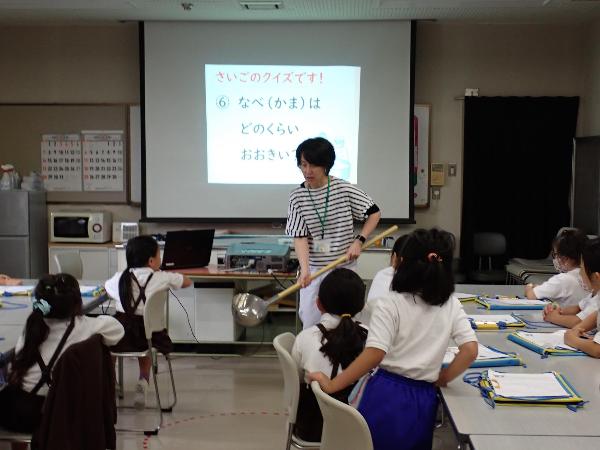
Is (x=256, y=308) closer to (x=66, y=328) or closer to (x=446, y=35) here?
(x=66, y=328)

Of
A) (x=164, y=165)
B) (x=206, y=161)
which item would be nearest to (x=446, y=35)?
(x=206, y=161)

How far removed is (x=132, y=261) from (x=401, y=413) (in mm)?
1840

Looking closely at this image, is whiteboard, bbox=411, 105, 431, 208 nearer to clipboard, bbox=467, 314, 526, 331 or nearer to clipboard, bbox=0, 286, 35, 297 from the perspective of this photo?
clipboard, bbox=467, 314, 526, 331

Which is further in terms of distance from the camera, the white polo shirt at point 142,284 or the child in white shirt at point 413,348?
the white polo shirt at point 142,284

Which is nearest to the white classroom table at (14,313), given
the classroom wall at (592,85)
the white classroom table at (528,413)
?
the white classroom table at (528,413)

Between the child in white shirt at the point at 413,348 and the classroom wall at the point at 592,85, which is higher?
the classroom wall at the point at 592,85

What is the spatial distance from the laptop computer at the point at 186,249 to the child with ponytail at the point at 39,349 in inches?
70.2

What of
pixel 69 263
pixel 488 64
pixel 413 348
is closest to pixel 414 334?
pixel 413 348

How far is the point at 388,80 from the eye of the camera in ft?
17.4

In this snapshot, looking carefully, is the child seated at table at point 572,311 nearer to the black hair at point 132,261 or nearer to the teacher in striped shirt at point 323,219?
the teacher in striped shirt at point 323,219

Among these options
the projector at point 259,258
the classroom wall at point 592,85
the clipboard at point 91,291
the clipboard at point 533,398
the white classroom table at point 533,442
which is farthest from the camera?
the classroom wall at point 592,85

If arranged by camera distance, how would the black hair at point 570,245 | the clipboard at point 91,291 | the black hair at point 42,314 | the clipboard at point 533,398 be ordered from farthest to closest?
1. the clipboard at point 91,291
2. the black hair at point 570,245
3. the black hair at point 42,314
4. the clipboard at point 533,398

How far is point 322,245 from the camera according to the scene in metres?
3.07

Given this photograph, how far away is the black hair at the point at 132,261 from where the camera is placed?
305 centimetres
